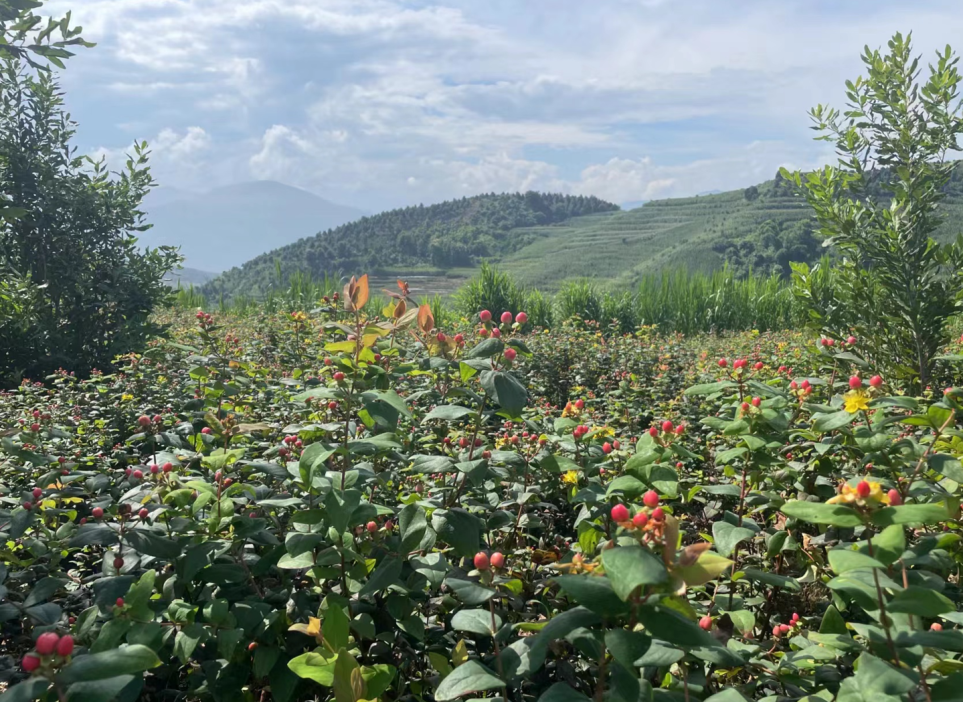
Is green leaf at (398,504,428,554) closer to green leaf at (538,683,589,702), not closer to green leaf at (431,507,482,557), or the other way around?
green leaf at (431,507,482,557)

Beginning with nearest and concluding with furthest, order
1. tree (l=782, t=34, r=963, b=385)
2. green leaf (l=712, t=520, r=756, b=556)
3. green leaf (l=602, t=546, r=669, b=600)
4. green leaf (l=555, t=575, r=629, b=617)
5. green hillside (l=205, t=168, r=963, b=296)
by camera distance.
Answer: green leaf (l=602, t=546, r=669, b=600)
green leaf (l=555, t=575, r=629, b=617)
green leaf (l=712, t=520, r=756, b=556)
tree (l=782, t=34, r=963, b=385)
green hillside (l=205, t=168, r=963, b=296)

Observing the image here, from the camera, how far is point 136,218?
20.9ft

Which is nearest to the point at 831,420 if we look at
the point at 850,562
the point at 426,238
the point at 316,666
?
the point at 850,562

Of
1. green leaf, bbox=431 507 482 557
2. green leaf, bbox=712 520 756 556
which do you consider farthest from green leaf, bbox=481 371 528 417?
green leaf, bbox=712 520 756 556

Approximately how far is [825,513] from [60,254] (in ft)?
22.5

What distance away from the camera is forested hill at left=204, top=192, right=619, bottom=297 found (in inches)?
2117

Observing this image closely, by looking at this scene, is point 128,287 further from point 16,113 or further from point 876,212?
point 876,212

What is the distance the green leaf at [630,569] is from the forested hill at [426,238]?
139 feet

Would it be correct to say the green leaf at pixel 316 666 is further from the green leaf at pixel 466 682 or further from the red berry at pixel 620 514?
the red berry at pixel 620 514

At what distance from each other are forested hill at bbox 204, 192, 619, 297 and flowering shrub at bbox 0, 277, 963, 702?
4126 cm

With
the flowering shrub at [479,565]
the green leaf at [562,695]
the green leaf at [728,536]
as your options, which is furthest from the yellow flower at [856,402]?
the green leaf at [562,695]

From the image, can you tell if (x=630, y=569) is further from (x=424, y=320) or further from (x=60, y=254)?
(x=60, y=254)

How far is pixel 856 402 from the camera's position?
1.70 m

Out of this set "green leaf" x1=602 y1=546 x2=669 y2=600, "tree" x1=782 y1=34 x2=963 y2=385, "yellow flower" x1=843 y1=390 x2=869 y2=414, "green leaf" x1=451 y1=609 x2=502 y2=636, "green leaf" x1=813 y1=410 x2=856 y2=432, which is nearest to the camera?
"green leaf" x1=602 y1=546 x2=669 y2=600
